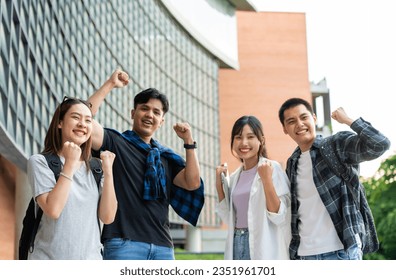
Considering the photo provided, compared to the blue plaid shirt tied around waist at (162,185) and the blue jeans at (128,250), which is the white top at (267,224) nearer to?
the blue plaid shirt tied around waist at (162,185)

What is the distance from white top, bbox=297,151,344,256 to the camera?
3.54m

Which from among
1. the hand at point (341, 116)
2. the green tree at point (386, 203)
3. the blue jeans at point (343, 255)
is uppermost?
the green tree at point (386, 203)

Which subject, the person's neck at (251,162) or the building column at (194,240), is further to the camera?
the building column at (194,240)

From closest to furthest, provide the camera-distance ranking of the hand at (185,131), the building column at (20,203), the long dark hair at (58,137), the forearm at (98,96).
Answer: the long dark hair at (58,137)
the hand at (185,131)
the forearm at (98,96)
the building column at (20,203)

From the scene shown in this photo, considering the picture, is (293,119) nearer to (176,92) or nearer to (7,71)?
(7,71)

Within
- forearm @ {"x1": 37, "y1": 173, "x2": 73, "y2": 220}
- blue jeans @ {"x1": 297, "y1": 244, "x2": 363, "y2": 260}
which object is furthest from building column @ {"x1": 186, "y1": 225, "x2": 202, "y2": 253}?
forearm @ {"x1": 37, "y1": 173, "x2": 73, "y2": 220}

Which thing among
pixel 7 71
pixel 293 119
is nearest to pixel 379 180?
pixel 7 71

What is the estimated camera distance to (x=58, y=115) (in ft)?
10.7

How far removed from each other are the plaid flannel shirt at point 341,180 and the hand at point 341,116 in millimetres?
59

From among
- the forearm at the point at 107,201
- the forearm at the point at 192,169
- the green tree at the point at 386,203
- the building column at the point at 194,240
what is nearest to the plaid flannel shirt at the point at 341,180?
the forearm at the point at 192,169

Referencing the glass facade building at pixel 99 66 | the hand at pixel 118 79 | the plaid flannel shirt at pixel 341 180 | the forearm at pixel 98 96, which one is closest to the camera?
the plaid flannel shirt at pixel 341 180

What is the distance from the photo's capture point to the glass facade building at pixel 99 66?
16.1 metres

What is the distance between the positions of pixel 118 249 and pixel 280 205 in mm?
960

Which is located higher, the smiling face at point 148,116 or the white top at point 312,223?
the smiling face at point 148,116
